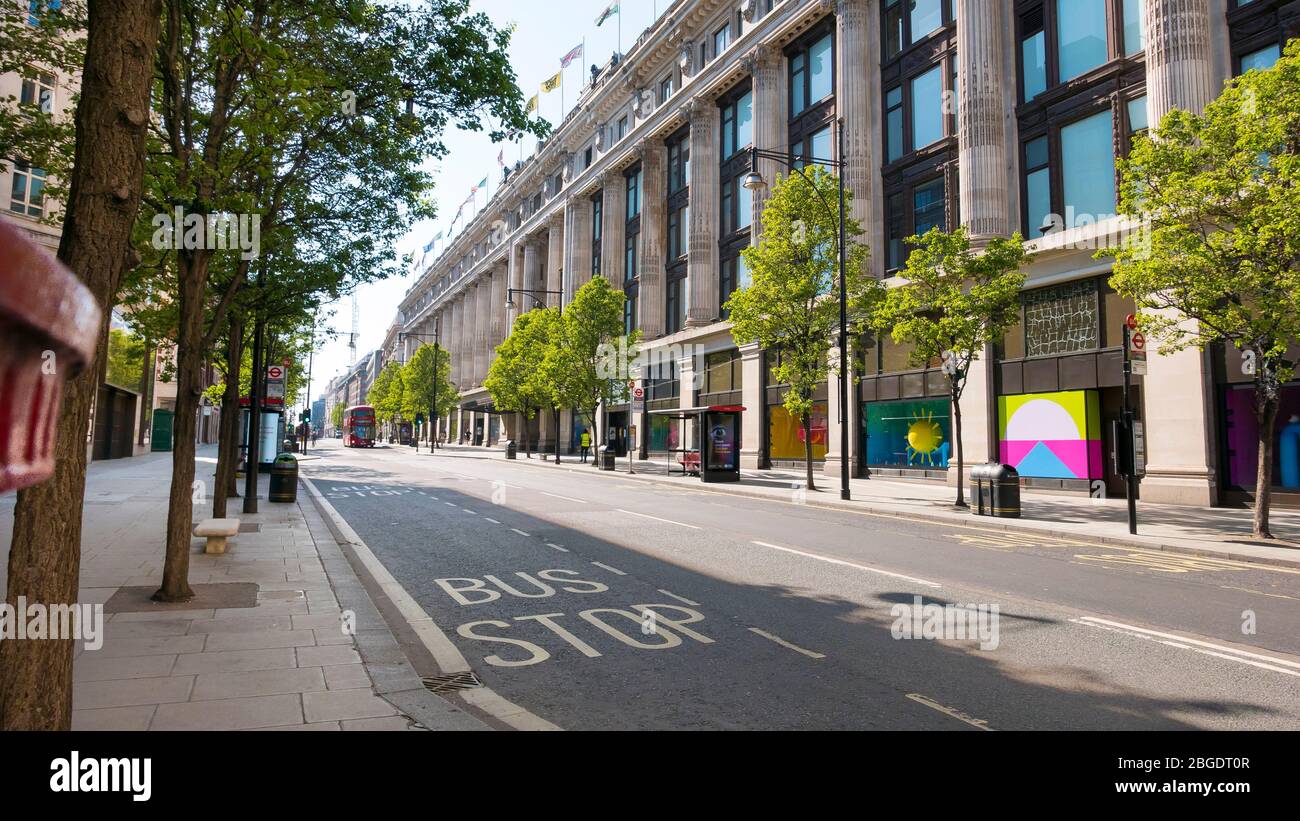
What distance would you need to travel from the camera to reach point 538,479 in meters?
30.0

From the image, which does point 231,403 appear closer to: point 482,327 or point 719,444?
point 719,444

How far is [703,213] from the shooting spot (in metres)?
41.5

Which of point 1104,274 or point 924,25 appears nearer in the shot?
point 1104,274

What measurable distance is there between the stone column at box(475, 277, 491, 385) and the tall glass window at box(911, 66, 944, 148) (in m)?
60.4

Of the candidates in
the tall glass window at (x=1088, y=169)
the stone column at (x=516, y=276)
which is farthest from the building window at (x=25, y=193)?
the stone column at (x=516, y=276)

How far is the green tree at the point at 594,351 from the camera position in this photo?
142 feet

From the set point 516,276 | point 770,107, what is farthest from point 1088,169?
point 516,276

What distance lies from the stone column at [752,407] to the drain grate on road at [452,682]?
30.9 meters

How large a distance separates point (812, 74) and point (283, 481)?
93.4 ft

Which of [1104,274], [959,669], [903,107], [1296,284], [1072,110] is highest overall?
[903,107]

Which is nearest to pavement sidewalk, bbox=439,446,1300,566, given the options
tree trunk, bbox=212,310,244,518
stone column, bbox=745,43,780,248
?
tree trunk, bbox=212,310,244,518
